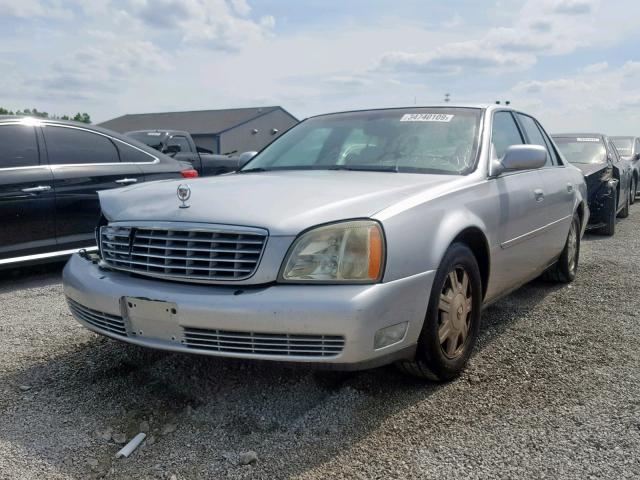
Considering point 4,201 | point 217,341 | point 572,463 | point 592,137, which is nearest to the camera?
point 572,463

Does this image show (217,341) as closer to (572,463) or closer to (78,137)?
(572,463)

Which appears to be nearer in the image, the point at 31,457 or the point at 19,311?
the point at 31,457

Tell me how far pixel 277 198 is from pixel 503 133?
2.12 m

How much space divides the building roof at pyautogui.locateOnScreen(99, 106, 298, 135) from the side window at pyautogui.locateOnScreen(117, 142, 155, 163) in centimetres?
3582

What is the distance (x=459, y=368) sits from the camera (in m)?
3.23

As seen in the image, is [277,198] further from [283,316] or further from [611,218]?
[611,218]

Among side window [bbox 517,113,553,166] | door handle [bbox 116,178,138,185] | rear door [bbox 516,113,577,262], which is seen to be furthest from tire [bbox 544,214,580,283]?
door handle [bbox 116,178,138,185]

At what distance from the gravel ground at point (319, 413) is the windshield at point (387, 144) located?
1.20 m

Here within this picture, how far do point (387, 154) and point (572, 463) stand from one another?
208 cm

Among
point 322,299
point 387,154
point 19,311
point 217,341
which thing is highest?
point 387,154

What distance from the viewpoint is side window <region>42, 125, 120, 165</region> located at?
5.63 metres

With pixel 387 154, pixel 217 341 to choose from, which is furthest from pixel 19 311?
pixel 387 154

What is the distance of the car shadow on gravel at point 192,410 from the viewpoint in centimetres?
249

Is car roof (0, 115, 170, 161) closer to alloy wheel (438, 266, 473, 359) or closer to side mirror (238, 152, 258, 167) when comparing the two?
side mirror (238, 152, 258, 167)
